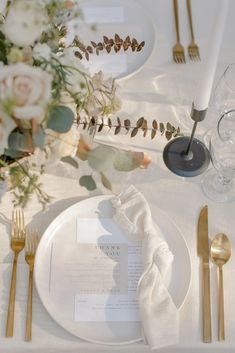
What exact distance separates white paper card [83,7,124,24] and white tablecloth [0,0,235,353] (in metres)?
0.08

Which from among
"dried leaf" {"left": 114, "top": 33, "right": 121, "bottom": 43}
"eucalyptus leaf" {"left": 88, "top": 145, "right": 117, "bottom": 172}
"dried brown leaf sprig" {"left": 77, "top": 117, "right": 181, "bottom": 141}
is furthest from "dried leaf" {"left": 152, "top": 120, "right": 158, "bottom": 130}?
"eucalyptus leaf" {"left": 88, "top": 145, "right": 117, "bottom": 172}

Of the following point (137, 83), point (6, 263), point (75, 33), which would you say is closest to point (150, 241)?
point (6, 263)

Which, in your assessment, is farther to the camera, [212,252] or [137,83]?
[137,83]

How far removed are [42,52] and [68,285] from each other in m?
0.50

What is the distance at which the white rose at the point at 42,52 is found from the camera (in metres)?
0.77

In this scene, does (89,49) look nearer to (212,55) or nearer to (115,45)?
(115,45)

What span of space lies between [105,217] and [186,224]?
7.4 inches

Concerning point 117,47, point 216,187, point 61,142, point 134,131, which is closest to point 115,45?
point 117,47

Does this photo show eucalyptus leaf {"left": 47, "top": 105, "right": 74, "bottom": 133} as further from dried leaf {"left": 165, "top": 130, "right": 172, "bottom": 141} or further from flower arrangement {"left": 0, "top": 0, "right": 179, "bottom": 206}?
dried leaf {"left": 165, "top": 130, "right": 172, "bottom": 141}

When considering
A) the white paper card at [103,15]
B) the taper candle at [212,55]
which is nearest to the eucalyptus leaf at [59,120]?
the taper candle at [212,55]

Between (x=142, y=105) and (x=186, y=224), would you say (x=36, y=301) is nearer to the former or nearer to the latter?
(x=186, y=224)

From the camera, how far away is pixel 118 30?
1295 millimetres

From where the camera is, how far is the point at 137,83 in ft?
4.11

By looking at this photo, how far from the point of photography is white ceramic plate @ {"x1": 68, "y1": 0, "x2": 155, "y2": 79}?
4.08 ft
